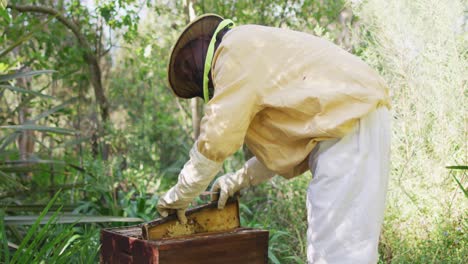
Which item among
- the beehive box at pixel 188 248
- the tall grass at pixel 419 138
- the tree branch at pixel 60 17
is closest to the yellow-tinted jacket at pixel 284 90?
the beehive box at pixel 188 248

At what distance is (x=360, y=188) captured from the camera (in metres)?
2.03

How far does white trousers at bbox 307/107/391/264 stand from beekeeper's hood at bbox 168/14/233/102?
589 mm

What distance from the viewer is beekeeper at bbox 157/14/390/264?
2012mm

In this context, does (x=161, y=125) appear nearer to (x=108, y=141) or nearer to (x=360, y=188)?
(x=108, y=141)

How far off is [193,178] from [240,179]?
0.39 meters

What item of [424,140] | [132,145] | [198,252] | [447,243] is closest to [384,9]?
[424,140]

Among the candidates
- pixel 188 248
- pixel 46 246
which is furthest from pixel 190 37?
pixel 46 246

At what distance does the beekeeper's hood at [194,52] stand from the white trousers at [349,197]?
59cm

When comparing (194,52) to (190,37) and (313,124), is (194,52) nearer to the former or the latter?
(190,37)

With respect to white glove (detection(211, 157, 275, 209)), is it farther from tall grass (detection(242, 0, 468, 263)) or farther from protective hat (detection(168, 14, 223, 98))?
tall grass (detection(242, 0, 468, 263))

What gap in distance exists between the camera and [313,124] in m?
2.06

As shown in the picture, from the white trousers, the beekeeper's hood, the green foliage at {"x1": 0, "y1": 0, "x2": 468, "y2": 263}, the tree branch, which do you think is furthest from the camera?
the tree branch

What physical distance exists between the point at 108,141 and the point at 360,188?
324 centimetres

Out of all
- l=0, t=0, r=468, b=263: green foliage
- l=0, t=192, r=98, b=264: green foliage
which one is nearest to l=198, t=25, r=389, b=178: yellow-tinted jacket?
l=0, t=192, r=98, b=264: green foliage
